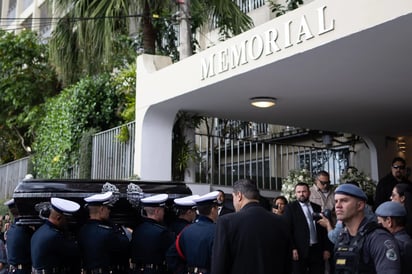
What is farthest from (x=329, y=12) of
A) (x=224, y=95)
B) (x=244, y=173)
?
(x=244, y=173)

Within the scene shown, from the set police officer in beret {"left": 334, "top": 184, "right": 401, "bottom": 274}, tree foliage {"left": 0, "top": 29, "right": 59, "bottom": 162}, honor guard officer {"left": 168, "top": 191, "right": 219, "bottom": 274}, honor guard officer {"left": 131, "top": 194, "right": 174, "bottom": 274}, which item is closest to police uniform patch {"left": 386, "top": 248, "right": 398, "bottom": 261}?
A: police officer in beret {"left": 334, "top": 184, "right": 401, "bottom": 274}

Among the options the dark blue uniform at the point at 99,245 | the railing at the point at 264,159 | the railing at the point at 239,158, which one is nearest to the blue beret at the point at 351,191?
the dark blue uniform at the point at 99,245

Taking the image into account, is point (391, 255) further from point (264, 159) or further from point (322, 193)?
point (264, 159)

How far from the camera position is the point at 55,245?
20.7 feet

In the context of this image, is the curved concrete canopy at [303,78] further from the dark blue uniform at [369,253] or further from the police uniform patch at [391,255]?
the police uniform patch at [391,255]

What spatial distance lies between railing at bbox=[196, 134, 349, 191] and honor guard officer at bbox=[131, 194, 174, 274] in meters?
6.11

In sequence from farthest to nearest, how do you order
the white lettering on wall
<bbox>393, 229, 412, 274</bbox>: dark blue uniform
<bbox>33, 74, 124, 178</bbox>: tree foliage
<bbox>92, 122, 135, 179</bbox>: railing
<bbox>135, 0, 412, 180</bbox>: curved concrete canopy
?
1. <bbox>33, 74, 124, 178</bbox>: tree foliage
2. <bbox>92, 122, 135, 179</bbox>: railing
3. the white lettering on wall
4. <bbox>135, 0, 412, 180</bbox>: curved concrete canopy
5. <bbox>393, 229, 412, 274</bbox>: dark blue uniform

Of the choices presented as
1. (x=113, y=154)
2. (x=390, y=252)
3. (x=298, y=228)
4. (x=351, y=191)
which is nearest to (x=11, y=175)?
(x=113, y=154)

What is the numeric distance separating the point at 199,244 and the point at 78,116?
10.4 meters

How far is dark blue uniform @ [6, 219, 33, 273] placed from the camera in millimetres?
7328

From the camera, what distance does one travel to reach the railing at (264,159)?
13.1 m

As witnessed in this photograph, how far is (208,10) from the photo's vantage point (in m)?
14.4

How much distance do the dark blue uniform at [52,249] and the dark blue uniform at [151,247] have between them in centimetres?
69

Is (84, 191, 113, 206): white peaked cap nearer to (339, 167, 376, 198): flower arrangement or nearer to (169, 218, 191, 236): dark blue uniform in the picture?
(169, 218, 191, 236): dark blue uniform
